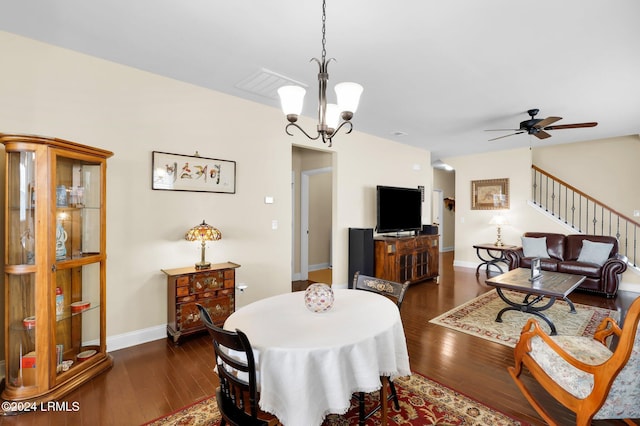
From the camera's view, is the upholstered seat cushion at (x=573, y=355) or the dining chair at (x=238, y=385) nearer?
the dining chair at (x=238, y=385)

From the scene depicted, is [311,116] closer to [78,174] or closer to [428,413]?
[78,174]

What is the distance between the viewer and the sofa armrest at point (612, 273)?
464 cm

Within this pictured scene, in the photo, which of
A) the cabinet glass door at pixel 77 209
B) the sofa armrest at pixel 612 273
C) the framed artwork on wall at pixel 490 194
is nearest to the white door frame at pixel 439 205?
the framed artwork on wall at pixel 490 194

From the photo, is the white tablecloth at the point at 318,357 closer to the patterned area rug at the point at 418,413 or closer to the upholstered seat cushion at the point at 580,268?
Answer: the patterned area rug at the point at 418,413

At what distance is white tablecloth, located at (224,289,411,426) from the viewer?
1341mm

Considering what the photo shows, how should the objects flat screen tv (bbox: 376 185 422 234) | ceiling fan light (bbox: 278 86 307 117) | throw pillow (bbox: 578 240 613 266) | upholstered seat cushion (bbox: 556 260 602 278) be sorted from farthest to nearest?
1. flat screen tv (bbox: 376 185 422 234)
2. throw pillow (bbox: 578 240 613 266)
3. upholstered seat cushion (bbox: 556 260 602 278)
4. ceiling fan light (bbox: 278 86 307 117)

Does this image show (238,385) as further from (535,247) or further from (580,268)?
(535,247)

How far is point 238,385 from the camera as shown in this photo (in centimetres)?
136

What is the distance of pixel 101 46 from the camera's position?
2.58 m

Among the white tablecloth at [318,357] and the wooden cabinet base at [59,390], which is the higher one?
the white tablecloth at [318,357]

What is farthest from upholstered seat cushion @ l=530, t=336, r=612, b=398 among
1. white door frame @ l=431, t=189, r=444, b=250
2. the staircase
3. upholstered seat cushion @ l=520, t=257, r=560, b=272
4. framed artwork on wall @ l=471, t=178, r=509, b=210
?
white door frame @ l=431, t=189, r=444, b=250

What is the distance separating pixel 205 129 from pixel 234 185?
2.33 feet

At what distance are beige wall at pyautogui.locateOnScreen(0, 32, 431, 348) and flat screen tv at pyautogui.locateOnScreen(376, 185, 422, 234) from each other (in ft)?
5.59

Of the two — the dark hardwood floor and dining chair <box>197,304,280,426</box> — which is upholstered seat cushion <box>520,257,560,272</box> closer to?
the dark hardwood floor
